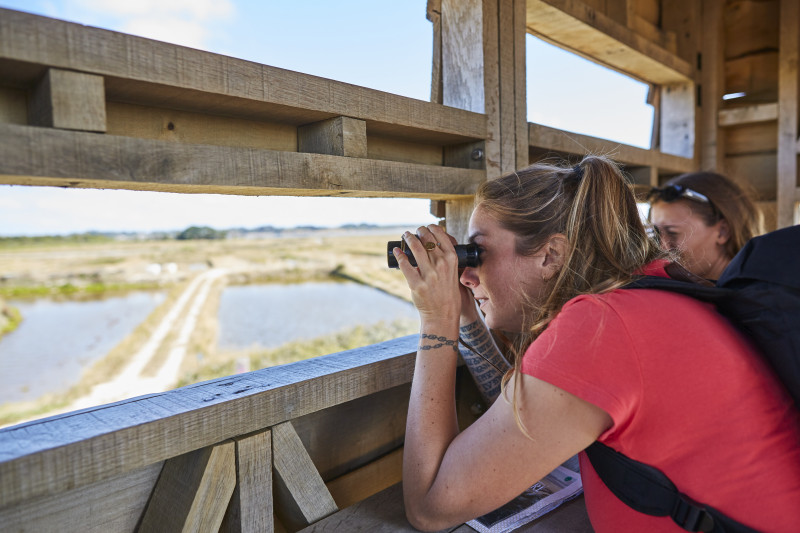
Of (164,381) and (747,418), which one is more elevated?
(747,418)

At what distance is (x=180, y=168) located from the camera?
3.37ft

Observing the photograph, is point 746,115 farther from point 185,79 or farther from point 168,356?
point 168,356

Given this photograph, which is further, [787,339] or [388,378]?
[388,378]

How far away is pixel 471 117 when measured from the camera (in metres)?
1.71

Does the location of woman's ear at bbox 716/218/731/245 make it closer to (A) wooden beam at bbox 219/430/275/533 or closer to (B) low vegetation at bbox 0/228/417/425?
(A) wooden beam at bbox 219/430/275/533

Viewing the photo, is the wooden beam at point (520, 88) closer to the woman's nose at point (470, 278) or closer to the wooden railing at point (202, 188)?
the wooden railing at point (202, 188)

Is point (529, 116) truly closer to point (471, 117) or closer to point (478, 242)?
point (471, 117)

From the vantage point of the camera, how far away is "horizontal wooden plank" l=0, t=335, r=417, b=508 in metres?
0.83

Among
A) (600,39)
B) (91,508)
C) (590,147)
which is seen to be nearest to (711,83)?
(600,39)

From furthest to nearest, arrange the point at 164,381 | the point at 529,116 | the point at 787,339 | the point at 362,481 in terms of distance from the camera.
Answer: the point at 164,381 < the point at 529,116 < the point at 362,481 < the point at 787,339

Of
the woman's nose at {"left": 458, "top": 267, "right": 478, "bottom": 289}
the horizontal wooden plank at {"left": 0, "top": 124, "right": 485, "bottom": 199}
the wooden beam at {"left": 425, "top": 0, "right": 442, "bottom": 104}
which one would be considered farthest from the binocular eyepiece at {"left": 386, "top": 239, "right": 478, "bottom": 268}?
the wooden beam at {"left": 425, "top": 0, "right": 442, "bottom": 104}

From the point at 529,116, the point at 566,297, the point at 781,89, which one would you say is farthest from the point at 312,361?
the point at 781,89

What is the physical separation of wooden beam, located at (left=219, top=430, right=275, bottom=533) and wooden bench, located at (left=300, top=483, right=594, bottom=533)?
105 millimetres

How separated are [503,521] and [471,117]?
1.15 m
